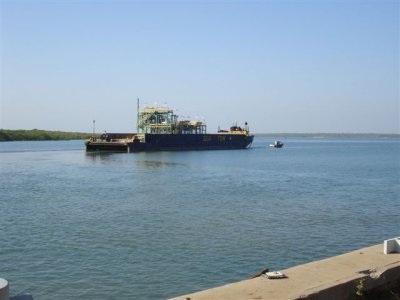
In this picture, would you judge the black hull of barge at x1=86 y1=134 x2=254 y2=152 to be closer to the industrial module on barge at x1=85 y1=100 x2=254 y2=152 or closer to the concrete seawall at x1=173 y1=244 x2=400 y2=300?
the industrial module on barge at x1=85 y1=100 x2=254 y2=152

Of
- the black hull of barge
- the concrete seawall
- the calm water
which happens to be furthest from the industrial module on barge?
the concrete seawall

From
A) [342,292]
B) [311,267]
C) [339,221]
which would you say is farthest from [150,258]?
[339,221]

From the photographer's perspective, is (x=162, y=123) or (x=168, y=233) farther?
(x=162, y=123)

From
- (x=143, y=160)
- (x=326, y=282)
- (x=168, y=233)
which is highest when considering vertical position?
(x=326, y=282)

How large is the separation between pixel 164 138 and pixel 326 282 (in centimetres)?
8600

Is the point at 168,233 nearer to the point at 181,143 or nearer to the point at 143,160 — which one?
the point at 143,160

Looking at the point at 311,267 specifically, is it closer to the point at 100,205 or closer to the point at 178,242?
the point at 178,242

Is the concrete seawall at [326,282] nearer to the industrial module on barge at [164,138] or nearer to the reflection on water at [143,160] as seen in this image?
→ the reflection on water at [143,160]

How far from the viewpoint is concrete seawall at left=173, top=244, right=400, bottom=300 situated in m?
6.85

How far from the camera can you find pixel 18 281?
39.8 ft

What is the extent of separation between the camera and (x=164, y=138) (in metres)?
92.9

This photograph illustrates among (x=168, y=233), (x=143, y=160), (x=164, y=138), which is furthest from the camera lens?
(x=164, y=138)

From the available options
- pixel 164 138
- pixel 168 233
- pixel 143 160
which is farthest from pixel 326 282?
pixel 164 138

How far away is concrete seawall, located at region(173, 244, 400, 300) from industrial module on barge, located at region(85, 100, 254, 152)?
81.0m
